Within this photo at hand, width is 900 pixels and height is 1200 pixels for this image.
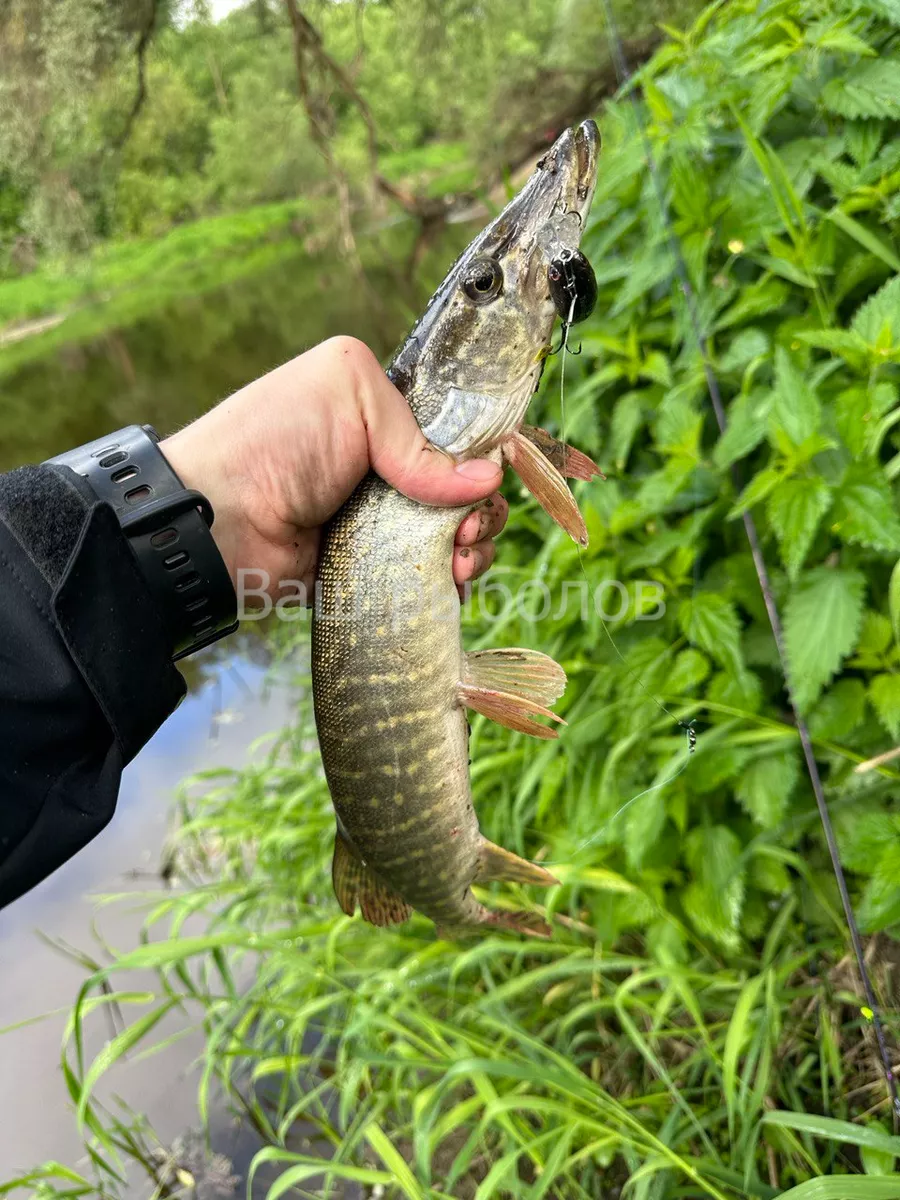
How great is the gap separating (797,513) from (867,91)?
1.00 metres

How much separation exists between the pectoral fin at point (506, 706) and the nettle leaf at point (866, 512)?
2.10ft

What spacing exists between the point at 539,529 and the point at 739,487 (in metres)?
0.89

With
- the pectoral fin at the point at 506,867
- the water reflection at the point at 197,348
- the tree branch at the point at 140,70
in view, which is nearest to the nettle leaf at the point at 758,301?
the pectoral fin at the point at 506,867

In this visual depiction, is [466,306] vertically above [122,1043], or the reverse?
[466,306]

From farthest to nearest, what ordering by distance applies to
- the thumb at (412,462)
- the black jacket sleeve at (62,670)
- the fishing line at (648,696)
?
the thumb at (412,462) < the fishing line at (648,696) < the black jacket sleeve at (62,670)

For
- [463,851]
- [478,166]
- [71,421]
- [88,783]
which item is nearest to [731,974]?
[463,851]

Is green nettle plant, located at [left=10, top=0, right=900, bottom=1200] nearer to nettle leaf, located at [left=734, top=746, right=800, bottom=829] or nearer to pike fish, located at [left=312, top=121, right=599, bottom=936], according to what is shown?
nettle leaf, located at [left=734, top=746, right=800, bottom=829]

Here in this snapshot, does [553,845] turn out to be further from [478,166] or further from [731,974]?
[478,166]

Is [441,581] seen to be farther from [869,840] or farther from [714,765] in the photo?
[869,840]

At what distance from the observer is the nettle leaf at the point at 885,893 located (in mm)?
1376

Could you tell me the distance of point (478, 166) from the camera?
11.1 meters

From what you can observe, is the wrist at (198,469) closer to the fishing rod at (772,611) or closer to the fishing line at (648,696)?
the fishing line at (648,696)

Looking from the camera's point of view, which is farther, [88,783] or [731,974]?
[731,974]

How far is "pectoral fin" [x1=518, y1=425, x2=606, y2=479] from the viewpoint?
137 centimetres
